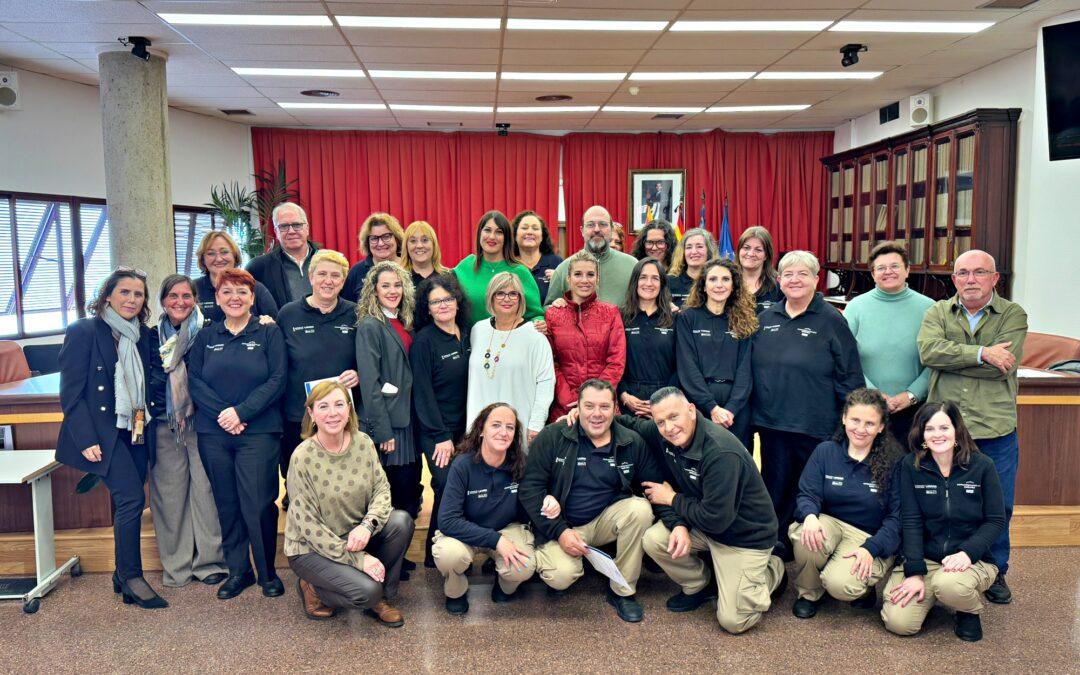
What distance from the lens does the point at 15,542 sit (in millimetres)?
3725

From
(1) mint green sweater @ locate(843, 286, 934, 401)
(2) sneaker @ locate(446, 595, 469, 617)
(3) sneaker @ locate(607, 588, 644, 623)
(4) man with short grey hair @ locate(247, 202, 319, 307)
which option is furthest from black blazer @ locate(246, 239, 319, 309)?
(1) mint green sweater @ locate(843, 286, 934, 401)

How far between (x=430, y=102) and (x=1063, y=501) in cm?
693

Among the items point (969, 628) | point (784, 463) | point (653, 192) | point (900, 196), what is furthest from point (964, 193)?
point (969, 628)

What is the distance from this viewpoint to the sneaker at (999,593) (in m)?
3.32

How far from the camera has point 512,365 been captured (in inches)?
134

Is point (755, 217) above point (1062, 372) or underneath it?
above

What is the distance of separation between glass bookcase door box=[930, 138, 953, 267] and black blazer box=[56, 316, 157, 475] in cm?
671

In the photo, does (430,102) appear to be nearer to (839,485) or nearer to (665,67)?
(665,67)

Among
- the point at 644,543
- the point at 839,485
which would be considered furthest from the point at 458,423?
the point at 839,485

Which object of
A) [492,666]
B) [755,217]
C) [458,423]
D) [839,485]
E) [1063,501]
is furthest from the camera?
[755,217]

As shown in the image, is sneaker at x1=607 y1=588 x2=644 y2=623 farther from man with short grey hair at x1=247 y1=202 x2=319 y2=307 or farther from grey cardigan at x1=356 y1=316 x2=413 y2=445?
man with short grey hair at x1=247 y1=202 x2=319 y2=307

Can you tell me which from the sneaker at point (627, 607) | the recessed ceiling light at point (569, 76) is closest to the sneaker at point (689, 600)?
the sneaker at point (627, 607)

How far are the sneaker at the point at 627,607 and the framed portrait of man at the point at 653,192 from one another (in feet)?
26.0

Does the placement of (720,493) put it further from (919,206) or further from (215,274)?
(919,206)
